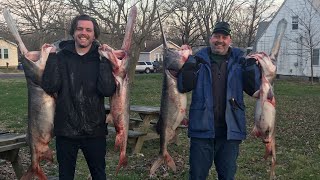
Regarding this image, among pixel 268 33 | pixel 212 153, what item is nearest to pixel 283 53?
pixel 268 33

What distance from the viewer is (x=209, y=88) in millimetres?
4602

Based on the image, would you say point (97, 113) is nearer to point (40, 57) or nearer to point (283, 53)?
point (40, 57)

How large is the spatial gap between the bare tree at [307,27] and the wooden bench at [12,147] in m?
27.7

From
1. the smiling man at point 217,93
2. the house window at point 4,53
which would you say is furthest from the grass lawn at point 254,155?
the house window at point 4,53

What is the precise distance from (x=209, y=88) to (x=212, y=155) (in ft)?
2.61

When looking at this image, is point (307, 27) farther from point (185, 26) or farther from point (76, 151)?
point (76, 151)

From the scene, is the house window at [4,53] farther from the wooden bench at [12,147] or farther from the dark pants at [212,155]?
the dark pants at [212,155]

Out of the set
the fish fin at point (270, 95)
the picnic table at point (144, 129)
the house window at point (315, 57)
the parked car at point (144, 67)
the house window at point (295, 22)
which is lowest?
the picnic table at point (144, 129)

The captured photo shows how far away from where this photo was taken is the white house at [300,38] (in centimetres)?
3120

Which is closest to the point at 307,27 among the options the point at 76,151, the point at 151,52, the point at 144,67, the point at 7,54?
the point at 144,67

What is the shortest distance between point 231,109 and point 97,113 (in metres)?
1.46

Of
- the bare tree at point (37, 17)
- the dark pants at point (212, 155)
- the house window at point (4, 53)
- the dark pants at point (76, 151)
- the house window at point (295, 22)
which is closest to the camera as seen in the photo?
the dark pants at point (76, 151)

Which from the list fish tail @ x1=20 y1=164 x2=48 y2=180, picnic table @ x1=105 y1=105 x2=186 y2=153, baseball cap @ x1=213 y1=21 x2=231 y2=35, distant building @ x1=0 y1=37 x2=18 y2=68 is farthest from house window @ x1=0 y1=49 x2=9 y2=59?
baseball cap @ x1=213 y1=21 x2=231 y2=35

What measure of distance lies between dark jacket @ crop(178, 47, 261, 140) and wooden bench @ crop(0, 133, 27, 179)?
2.56 meters
